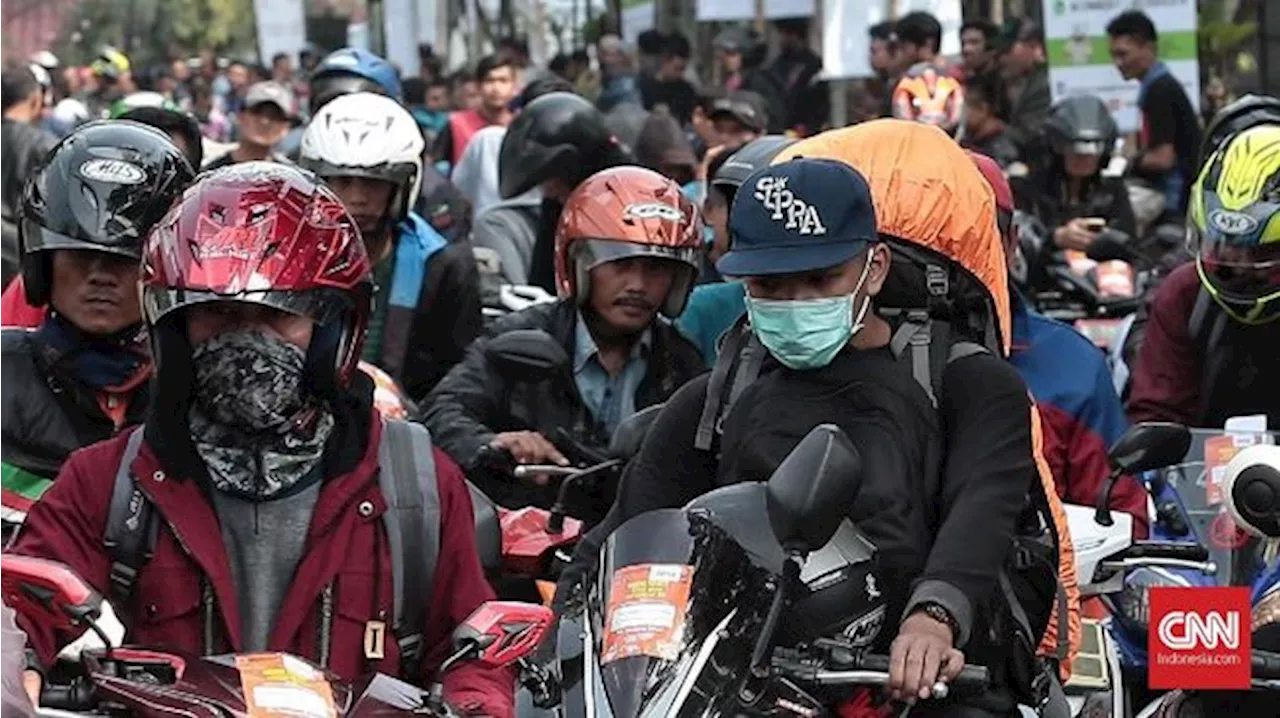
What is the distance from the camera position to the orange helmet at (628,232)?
380 inches

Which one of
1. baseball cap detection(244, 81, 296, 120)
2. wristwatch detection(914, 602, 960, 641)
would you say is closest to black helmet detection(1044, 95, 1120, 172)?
baseball cap detection(244, 81, 296, 120)

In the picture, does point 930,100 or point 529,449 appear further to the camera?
point 930,100

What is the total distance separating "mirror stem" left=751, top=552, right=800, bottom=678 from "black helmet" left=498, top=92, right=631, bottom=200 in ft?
25.9

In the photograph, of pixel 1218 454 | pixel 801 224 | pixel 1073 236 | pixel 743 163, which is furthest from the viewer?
pixel 1073 236

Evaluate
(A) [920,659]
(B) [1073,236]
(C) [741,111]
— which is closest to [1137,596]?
(A) [920,659]

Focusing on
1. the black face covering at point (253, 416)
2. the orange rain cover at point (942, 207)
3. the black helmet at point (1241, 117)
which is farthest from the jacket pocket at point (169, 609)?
the black helmet at point (1241, 117)

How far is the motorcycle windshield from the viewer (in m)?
5.16

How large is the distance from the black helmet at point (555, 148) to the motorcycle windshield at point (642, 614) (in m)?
7.82

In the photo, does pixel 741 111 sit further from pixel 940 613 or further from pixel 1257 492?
pixel 940 613

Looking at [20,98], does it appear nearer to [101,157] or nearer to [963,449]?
[101,157]

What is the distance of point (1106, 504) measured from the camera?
7.45 metres

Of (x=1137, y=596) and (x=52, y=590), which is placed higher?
(x=52, y=590)

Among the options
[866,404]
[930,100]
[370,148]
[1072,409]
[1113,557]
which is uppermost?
[370,148]

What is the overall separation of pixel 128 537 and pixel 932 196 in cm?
211
